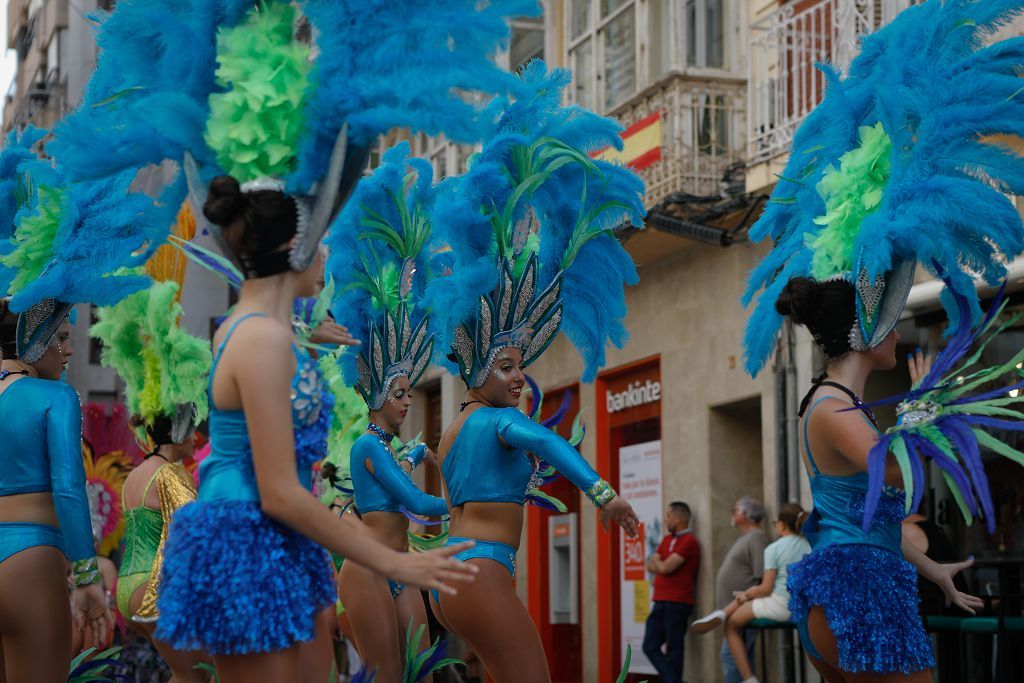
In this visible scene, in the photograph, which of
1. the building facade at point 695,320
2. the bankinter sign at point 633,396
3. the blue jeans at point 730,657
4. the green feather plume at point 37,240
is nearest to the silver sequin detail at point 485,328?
the green feather plume at point 37,240

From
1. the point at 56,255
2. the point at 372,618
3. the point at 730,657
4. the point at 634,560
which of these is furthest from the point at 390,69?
the point at 634,560

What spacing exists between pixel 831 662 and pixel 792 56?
8.82 m

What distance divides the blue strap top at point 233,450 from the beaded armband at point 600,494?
1.43m

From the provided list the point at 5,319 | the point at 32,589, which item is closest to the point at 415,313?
the point at 5,319

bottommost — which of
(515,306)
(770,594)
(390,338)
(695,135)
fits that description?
(770,594)

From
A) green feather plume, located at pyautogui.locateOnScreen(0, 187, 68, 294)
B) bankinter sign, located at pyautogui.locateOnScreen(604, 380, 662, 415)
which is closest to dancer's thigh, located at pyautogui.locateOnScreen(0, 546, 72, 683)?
green feather plume, located at pyautogui.locateOnScreen(0, 187, 68, 294)

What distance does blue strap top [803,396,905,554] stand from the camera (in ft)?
16.0

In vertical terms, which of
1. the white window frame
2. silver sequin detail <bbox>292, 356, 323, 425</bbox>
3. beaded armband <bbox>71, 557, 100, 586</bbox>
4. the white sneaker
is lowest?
the white sneaker

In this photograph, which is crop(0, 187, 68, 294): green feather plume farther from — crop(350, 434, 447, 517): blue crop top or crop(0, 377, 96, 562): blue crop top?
crop(350, 434, 447, 517): blue crop top

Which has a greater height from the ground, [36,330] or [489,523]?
[36,330]

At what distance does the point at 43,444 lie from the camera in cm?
544

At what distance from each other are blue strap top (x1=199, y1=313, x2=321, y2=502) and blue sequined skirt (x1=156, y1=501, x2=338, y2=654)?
0.13ft

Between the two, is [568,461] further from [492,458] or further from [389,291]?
[389,291]

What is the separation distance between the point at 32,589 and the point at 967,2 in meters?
4.02
